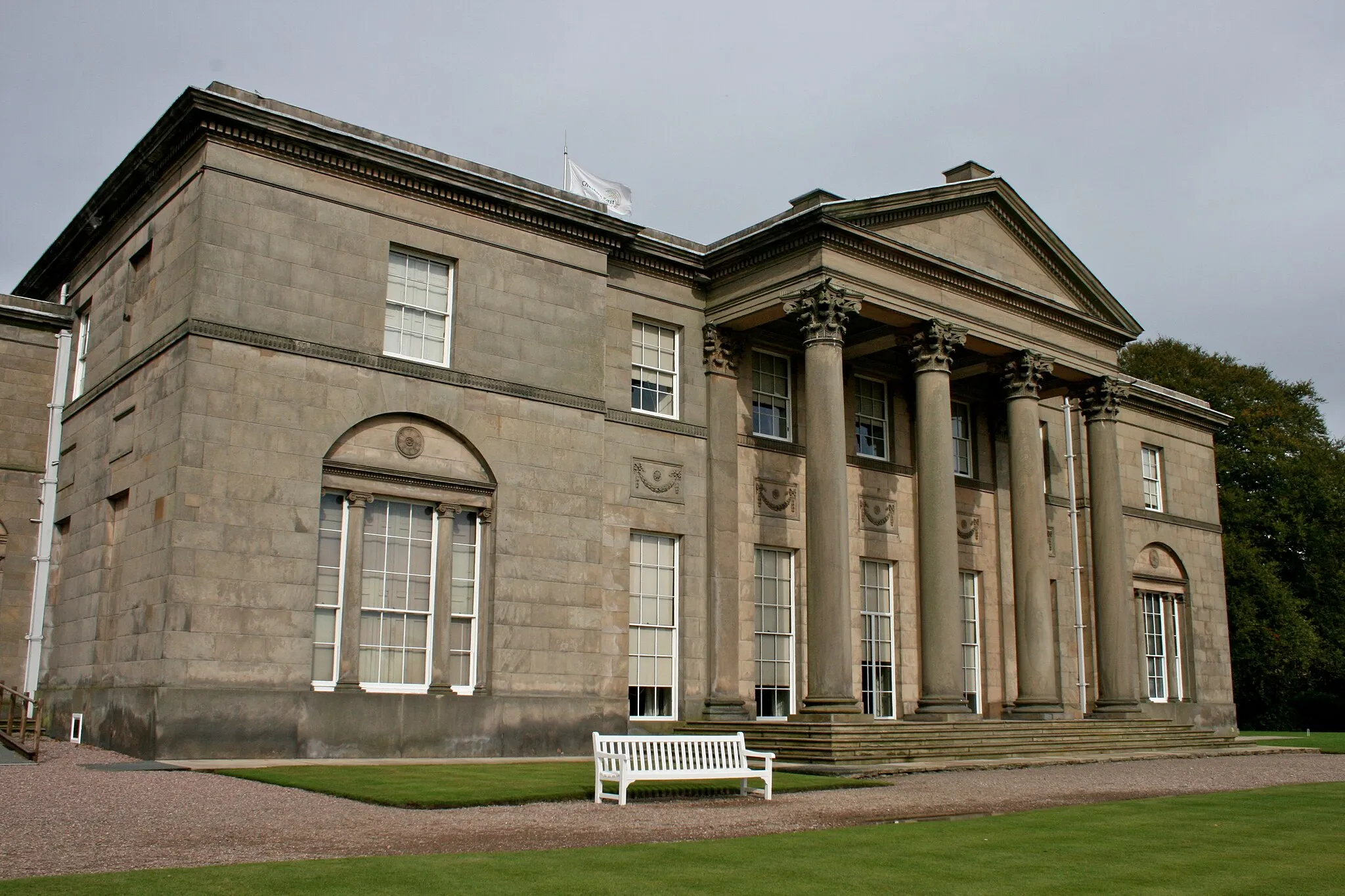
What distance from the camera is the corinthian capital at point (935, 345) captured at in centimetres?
2502

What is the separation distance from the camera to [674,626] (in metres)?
23.9

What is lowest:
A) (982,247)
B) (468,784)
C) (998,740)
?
(468,784)

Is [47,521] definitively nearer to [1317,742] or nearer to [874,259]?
[874,259]

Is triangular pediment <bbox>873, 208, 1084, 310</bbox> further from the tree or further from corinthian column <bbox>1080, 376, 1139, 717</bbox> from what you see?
the tree

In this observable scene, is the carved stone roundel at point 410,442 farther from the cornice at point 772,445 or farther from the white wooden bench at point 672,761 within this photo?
the white wooden bench at point 672,761

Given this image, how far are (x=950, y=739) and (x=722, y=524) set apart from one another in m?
6.17

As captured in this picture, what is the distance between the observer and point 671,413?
24766 mm

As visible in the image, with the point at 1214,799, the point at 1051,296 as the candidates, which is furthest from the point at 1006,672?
the point at 1214,799

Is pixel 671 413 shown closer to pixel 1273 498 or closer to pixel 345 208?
pixel 345 208

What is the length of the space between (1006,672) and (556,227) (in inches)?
617

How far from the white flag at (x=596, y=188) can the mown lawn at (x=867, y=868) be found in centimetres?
1696

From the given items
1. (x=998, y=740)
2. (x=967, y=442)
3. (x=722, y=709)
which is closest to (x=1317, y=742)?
(x=967, y=442)

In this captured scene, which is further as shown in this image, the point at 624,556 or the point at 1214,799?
the point at 624,556

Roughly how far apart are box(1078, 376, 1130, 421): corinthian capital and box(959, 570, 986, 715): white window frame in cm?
495
